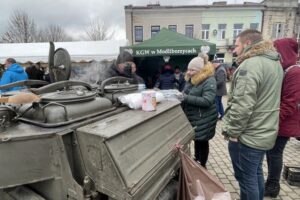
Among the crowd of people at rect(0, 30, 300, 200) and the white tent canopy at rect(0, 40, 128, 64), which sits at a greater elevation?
the white tent canopy at rect(0, 40, 128, 64)

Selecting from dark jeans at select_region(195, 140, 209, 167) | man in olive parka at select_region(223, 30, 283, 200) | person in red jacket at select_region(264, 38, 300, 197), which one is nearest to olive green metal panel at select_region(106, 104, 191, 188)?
man in olive parka at select_region(223, 30, 283, 200)

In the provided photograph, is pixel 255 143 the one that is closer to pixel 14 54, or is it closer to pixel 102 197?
pixel 102 197

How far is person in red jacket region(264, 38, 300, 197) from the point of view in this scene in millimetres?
2236

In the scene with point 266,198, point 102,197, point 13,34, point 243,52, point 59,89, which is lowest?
point 266,198

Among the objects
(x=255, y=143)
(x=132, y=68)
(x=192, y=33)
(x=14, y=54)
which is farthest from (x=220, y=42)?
(x=255, y=143)

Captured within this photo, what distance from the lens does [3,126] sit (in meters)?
1.40

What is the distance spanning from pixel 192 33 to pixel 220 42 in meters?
3.05

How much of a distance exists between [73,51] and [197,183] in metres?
8.35

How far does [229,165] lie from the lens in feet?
11.7

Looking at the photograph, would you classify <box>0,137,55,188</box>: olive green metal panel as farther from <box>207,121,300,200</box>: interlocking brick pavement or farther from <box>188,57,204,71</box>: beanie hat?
<box>207,121,300,200</box>: interlocking brick pavement

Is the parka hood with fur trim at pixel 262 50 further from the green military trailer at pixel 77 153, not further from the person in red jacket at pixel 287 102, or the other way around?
the green military trailer at pixel 77 153

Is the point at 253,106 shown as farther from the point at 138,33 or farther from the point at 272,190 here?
the point at 138,33

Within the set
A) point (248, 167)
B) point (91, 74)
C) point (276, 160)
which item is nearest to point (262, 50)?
Result: point (248, 167)

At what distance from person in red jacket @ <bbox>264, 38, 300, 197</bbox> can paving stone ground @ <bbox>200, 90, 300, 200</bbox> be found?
385 mm
